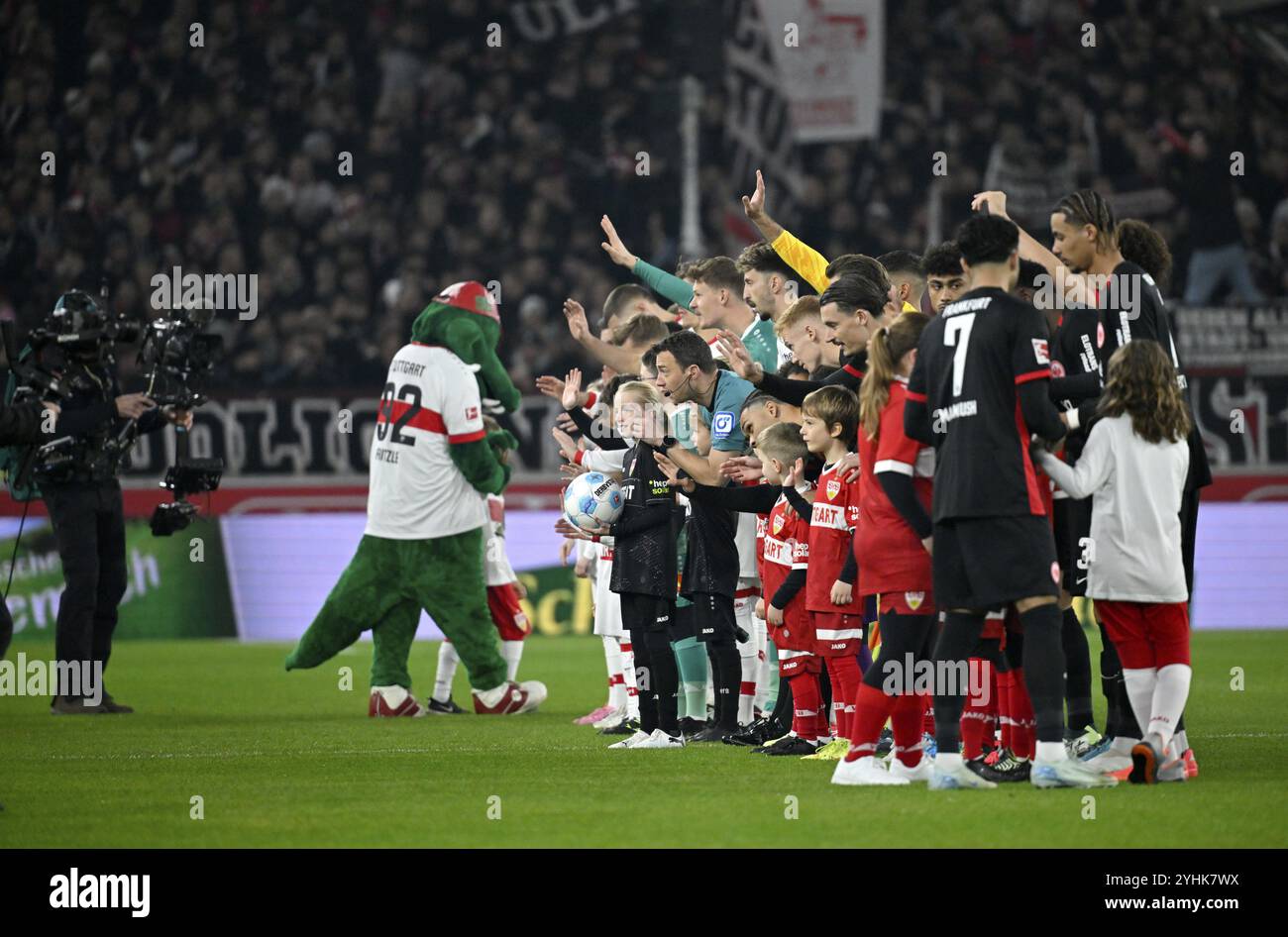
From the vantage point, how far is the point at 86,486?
11.1 m

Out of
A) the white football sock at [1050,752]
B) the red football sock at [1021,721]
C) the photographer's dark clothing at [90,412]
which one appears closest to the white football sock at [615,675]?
the red football sock at [1021,721]

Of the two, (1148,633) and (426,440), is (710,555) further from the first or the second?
(426,440)

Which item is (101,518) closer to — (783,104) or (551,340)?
(551,340)

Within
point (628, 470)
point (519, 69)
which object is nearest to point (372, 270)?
point (519, 69)

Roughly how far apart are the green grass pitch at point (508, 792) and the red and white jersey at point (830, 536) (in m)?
0.73

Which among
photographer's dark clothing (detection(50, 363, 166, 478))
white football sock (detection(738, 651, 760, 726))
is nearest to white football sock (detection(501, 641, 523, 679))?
white football sock (detection(738, 651, 760, 726))

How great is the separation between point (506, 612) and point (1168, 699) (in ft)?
16.8

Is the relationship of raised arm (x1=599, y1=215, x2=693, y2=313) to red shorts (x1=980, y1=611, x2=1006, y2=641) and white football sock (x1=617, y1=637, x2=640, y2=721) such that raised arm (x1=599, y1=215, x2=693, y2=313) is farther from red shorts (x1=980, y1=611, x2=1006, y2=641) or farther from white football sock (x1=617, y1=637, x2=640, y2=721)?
red shorts (x1=980, y1=611, x2=1006, y2=641)

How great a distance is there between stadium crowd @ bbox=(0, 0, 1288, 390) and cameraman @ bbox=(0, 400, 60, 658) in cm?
1245

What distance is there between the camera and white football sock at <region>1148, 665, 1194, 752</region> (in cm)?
704

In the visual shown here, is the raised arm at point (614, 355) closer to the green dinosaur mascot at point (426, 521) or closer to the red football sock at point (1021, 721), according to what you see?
the green dinosaur mascot at point (426, 521)

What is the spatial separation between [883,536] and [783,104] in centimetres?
1551

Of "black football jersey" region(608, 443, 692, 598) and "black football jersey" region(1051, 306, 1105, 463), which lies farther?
"black football jersey" region(608, 443, 692, 598)

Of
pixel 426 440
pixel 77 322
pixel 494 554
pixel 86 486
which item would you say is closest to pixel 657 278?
pixel 426 440
